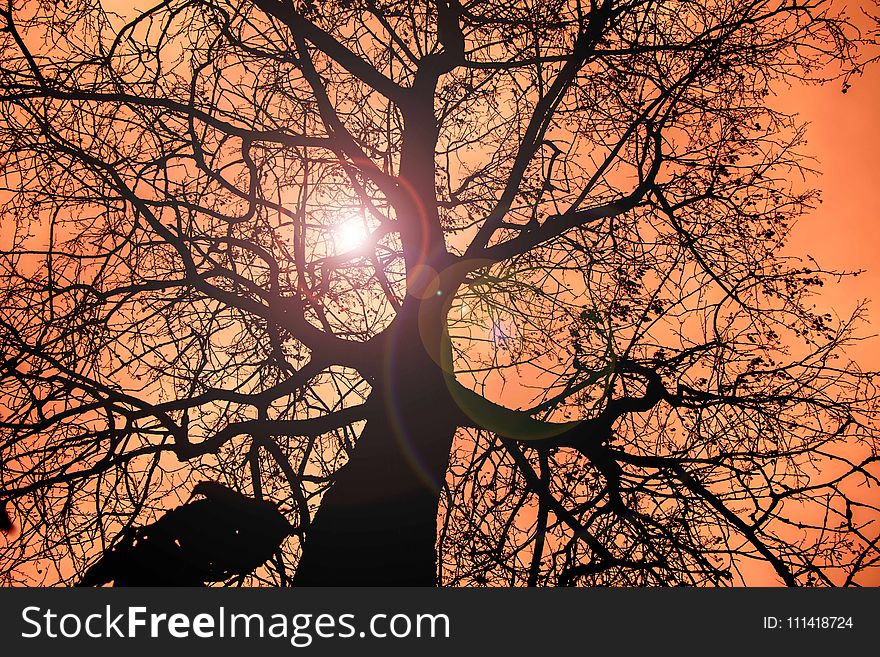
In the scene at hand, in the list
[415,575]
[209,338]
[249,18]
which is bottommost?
[415,575]

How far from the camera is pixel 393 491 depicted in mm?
4816

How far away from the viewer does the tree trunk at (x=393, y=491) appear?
463 cm

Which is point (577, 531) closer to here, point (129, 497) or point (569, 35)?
point (129, 497)

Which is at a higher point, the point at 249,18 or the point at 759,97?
the point at 249,18

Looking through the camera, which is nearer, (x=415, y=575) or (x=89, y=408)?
(x=415, y=575)

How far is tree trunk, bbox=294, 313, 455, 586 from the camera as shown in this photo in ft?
15.2

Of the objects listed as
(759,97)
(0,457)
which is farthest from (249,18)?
(759,97)

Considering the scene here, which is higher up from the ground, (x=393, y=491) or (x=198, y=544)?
(x=393, y=491)

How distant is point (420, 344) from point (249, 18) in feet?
10.3

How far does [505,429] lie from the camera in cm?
562

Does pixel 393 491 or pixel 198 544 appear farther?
pixel 393 491
